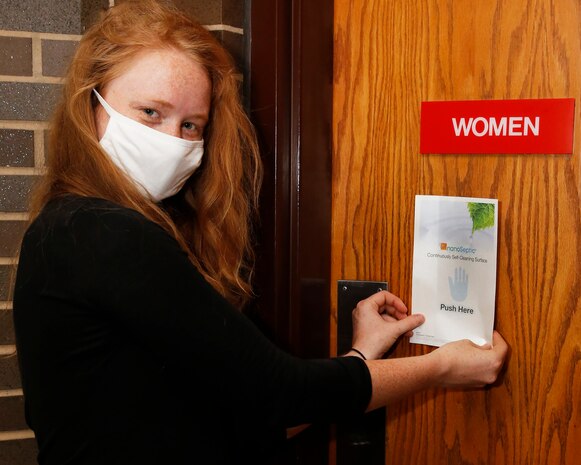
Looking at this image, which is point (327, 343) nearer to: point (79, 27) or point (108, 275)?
point (108, 275)

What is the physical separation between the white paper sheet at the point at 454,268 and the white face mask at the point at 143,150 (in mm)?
538

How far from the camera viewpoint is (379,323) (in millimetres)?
1428

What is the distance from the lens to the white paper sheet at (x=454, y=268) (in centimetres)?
135

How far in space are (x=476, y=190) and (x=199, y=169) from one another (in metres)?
0.55

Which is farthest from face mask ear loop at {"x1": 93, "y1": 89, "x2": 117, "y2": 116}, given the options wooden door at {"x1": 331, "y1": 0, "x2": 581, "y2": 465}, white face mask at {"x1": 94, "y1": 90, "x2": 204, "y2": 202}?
wooden door at {"x1": 331, "y1": 0, "x2": 581, "y2": 465}

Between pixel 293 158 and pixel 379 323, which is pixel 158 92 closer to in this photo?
pixel 293 158

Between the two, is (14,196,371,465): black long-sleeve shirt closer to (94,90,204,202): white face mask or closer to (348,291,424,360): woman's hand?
(94,90,204,202): white face mask

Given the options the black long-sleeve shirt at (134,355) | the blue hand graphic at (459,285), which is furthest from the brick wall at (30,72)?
the blue hand graphic at (459,285)

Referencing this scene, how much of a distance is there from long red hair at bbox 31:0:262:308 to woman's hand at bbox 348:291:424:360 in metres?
0.25

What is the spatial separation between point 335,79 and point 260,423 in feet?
2.63

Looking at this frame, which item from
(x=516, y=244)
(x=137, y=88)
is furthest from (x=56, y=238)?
(x=516, y=244)

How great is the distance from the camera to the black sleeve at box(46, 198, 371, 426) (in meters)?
0.91

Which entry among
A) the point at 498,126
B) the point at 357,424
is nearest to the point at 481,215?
the point at 498,126

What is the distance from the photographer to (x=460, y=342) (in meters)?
1.27
